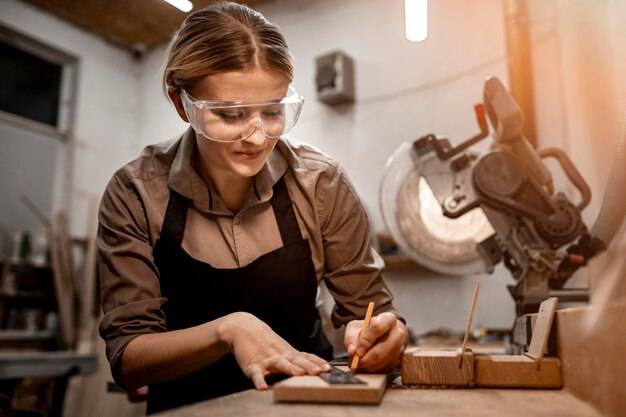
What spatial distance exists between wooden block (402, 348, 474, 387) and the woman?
91 mm

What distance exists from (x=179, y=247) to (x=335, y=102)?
3060 mm

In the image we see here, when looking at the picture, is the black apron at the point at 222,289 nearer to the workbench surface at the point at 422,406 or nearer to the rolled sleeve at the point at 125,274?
the rolled sleeve at the point at 125,274

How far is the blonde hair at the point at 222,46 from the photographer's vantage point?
129cm

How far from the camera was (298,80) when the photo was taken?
4.50m

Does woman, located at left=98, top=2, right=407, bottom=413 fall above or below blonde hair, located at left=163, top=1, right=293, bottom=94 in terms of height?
below

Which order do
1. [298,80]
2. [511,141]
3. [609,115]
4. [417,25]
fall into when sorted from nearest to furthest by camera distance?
1. [417,25]
2. [511,141]
3. [609,115]
4. [298,80]

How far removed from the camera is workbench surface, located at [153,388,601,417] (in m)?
0.74

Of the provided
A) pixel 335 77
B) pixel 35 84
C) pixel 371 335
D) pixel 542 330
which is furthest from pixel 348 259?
pixel 35 84

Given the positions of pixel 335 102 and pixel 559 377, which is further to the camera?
pixel 335 102

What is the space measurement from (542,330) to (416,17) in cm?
79

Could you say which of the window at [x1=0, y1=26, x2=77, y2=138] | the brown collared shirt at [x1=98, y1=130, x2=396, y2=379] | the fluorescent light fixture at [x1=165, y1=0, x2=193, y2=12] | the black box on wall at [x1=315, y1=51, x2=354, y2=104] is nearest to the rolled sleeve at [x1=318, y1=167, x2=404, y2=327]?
the brown collared shirt at [x1=98, y1=130, x2=396, y2=379]

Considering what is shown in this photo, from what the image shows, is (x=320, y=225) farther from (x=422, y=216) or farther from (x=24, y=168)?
(x=24, y=168)

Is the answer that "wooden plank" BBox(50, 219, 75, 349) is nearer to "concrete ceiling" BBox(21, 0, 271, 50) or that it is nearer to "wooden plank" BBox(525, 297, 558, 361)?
"concrete ceiling" BBox(21, 0, 271, 50)

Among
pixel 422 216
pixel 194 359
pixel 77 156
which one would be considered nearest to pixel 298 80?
pixel 77 156
